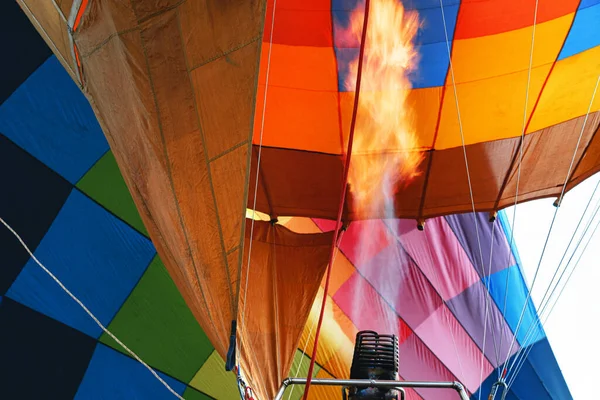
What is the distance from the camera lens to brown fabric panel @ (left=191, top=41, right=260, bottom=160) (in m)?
3.12

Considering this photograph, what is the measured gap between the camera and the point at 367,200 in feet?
18.1

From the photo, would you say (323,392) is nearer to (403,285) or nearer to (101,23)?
(403,285)

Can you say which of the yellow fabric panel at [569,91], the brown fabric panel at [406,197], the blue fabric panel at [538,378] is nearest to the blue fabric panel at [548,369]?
the blue fabric panel at [538,378]

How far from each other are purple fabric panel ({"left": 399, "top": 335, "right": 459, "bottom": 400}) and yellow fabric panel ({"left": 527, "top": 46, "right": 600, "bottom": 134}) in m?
2.46

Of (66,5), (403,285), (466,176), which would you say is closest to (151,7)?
(66,5)

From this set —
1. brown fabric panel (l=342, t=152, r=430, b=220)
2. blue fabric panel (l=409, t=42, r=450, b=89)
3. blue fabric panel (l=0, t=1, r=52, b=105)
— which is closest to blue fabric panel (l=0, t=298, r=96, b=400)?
blue fabric panel (l=0, t=1, r=52, b=105)

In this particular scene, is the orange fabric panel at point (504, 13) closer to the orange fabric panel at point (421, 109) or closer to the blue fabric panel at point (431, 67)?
the blue fabric panel at point (431, 67)

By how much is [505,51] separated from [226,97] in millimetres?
2610

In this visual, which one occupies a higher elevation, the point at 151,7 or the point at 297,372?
the point at 297,372

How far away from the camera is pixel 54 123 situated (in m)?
4.94

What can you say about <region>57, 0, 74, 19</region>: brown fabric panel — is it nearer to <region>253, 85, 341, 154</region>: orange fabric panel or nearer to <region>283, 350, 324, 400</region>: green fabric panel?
<region>253, 85, 341, 154</region>: orange fabric panel

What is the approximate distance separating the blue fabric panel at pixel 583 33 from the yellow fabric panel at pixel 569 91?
41mm

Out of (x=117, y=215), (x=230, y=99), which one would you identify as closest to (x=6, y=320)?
(x=117, y=215)

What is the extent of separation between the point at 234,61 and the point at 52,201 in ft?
7.26
